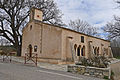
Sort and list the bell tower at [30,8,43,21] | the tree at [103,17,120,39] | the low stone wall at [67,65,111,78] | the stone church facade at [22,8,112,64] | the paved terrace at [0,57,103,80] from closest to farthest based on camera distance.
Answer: the paved terrace at [0,57,103,80], the low stone wall at [67,65,111,78], the stone church facade at [22,8,112,64], the bell tower at [30,8,43,21], the tree at [103,17,120,39]

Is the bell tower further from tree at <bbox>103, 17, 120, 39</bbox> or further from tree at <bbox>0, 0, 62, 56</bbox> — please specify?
tree at <bbox>103, 17, 120, 39</bbox>

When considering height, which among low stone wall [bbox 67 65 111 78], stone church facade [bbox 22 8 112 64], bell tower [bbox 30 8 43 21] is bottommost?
low stone wall [bbox 67 65 111 78]

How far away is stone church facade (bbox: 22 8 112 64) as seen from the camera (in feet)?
46.1

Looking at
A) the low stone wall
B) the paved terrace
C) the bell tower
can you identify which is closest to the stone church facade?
the bell tower

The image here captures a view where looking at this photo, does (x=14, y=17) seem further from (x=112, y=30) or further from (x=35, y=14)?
(x=112, y=30)

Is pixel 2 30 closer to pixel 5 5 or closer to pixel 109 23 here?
pixel 5 5

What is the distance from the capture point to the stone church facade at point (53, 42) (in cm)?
1406

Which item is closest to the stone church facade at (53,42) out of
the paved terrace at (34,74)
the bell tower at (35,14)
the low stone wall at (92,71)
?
the bell tower at (35,14)

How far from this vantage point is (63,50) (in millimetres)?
13969

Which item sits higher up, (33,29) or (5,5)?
(5,5)

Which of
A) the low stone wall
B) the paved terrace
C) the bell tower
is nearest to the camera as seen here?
the paved terrace

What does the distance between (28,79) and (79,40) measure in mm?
11880

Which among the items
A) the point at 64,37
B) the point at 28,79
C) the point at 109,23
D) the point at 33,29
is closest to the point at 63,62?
the point at 64,37

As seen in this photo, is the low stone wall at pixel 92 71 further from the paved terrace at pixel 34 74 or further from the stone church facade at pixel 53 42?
the stone church facade at pixel 53 42
